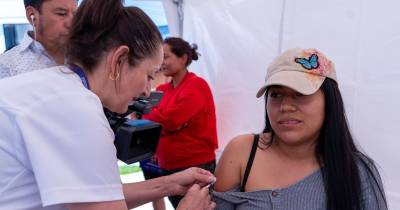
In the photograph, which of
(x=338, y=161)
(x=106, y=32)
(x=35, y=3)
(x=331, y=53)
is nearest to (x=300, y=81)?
(x=338, y=161)

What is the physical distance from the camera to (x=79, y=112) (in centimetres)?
64

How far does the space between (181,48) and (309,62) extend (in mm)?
1446

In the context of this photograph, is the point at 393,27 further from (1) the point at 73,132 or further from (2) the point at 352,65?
(1) the point at 73,132

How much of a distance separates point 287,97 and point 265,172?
0.23 m

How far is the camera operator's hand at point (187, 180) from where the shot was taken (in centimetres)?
105

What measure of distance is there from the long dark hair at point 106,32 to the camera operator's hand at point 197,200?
0.39 meters

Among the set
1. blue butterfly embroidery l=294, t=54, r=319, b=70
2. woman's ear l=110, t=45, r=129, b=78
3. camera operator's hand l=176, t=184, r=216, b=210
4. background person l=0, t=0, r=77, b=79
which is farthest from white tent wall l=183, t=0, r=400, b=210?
woman's ear l=110, t=45, r=129, b=78

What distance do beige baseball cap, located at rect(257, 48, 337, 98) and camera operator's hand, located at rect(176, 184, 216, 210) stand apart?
1.12ft

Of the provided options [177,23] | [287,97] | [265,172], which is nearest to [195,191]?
[265,172]

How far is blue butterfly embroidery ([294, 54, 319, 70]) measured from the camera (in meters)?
0.99

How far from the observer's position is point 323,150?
1069mm

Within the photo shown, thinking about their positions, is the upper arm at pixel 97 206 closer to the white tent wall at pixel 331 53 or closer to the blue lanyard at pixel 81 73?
the blue lanyard at pixel 81 73

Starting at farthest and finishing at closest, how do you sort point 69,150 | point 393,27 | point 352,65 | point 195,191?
point 352,65 < point 393,27 < point 195,191 < point 69,150

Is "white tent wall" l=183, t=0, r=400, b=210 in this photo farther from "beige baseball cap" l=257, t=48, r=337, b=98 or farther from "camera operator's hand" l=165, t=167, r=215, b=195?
"camera operator's hand" l=165, t=167, r=215, b=195
